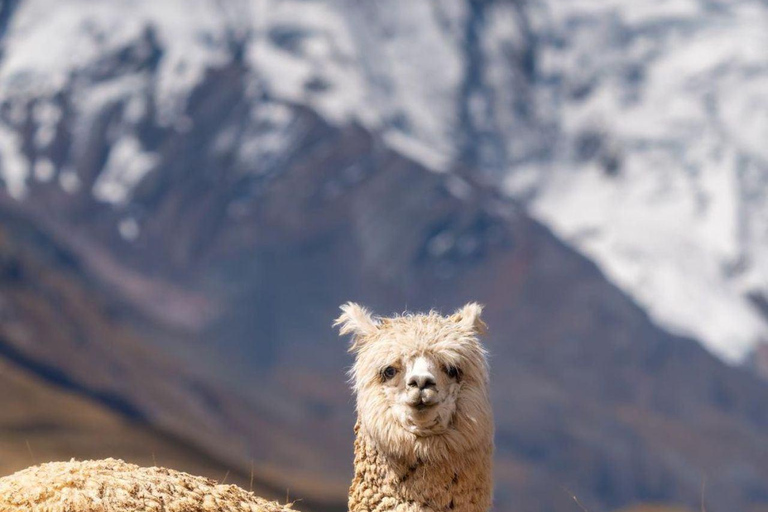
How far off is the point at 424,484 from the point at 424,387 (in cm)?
74

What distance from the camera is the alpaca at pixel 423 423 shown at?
10.7 m

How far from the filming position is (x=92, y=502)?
29.9 feet

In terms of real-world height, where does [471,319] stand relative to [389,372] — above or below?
above

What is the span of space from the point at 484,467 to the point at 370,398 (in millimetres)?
1015

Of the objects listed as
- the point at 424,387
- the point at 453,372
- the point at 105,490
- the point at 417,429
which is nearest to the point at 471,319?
the point at 453,372

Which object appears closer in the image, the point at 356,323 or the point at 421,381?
the point at 421,381

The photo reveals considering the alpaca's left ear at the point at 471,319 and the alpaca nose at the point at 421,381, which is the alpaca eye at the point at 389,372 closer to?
the alpaca nose at the point at 421,381

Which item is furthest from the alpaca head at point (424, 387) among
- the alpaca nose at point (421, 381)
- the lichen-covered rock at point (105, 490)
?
the lichen-covered rock at point (105, 490)

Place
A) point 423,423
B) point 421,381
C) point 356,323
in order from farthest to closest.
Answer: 1. point 356,323
2. point 423,423
3. point 421,381

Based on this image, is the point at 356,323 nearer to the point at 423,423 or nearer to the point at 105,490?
the point at 423,423

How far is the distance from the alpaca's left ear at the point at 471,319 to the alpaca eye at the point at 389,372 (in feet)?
2.44

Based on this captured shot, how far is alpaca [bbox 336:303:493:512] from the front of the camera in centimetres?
1067

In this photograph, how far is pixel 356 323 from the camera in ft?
37.9

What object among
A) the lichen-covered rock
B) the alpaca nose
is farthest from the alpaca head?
the lichen-covered rock
